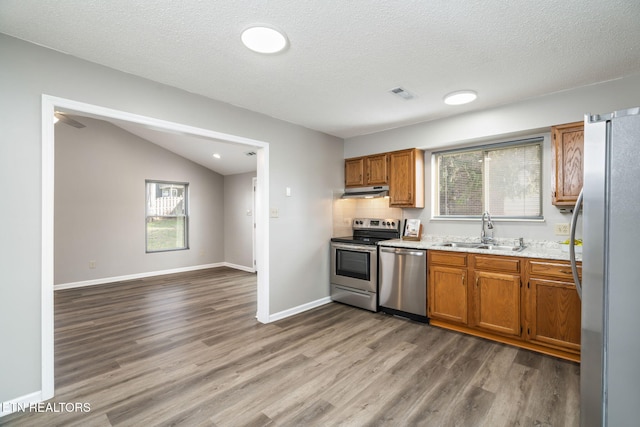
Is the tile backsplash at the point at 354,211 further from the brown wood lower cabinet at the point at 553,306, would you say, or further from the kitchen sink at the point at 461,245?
the brown wood lower cabinet at the point at 553,306

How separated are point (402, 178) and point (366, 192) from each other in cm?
59

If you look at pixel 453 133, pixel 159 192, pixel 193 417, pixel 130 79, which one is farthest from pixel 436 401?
pixel 159 192

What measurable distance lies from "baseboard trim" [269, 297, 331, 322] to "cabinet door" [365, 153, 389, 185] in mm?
1846

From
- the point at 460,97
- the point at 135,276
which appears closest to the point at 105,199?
the point at 135,276

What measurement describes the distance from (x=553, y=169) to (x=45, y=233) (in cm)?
439

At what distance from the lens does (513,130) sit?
311 cm

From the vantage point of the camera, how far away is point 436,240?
12.8 ft

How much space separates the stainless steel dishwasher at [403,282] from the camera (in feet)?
11.3

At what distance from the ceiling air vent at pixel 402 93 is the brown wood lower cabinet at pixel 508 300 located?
1.72m

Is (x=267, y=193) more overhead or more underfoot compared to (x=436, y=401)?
more overhead

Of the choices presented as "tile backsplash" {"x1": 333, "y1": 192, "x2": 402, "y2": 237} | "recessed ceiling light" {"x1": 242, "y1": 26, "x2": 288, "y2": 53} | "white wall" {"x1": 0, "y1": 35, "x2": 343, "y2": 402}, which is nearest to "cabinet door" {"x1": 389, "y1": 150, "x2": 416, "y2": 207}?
"tile backsplash" {"x1": 333, "y1": 192, "x2": 402, "y2": 237}

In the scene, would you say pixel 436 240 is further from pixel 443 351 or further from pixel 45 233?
pixel 45 233

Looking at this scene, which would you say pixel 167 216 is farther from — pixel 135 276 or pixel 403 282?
pixel 403 282

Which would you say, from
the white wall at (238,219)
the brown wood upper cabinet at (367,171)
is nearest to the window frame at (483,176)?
the brown wood upper cabinet at (367,171)
